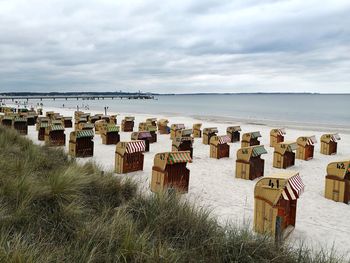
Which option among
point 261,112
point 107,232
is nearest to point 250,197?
point 107,232

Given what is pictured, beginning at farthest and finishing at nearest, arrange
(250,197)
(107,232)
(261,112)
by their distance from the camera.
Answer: (261,112), (250,197), (107,232)

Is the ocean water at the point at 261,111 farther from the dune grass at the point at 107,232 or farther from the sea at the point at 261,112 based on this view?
the dune grass at the point at 107,232

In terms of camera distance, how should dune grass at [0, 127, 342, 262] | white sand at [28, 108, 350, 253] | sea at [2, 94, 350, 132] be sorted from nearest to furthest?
dune grass at [0, 127, 342, 262], white sand at [28, 108, 350, 253], sea at [2, 94, 350, 132]

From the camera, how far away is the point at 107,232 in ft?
12.0

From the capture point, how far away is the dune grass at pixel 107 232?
10.8 ft

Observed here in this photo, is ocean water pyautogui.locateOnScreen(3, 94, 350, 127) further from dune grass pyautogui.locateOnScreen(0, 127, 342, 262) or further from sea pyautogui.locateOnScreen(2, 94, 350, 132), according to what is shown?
Result: dune grass pyautogui.locateOnScreen(0, 127, 342, 262)

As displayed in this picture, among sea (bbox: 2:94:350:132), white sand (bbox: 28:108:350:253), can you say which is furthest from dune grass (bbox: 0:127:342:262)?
sea (bbox: 2:94:350:132)

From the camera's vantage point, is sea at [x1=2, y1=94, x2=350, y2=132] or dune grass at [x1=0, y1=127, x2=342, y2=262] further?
sea at [x1=2, y1=94, x2=350, y2=132]

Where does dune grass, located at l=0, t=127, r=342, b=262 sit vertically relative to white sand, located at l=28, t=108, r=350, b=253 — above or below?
above

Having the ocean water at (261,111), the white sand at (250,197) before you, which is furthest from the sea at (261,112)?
the white sand at (250,197)

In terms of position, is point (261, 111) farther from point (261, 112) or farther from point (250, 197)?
point (250, 197)

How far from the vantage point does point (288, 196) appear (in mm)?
6051

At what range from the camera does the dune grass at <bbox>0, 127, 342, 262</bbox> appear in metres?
3.28

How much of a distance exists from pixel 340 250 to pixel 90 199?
3.99 m
